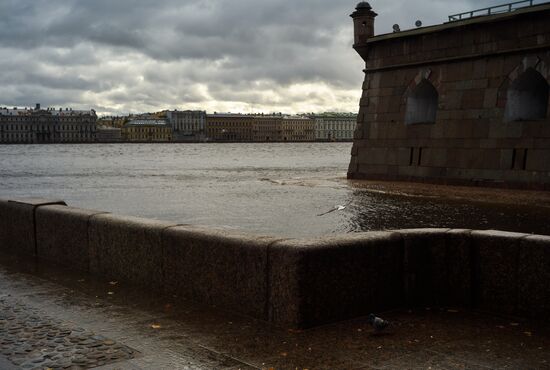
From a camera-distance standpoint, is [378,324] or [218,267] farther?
[218,267]

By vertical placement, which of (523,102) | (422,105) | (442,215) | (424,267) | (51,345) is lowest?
(442,215)

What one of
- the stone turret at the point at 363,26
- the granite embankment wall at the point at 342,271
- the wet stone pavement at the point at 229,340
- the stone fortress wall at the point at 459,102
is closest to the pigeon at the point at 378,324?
the wet stone pavement at the point at 229,340

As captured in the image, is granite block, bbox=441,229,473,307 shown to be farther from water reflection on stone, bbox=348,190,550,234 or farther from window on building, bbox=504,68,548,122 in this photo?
window on building, bbox=504,68,548,122

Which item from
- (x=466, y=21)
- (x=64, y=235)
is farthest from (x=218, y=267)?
(x=466, y=21)

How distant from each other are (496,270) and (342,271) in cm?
118

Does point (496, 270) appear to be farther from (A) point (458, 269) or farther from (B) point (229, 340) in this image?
(B) point (229, 340)

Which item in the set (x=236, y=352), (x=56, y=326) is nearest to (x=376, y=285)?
(x=236, y=352)

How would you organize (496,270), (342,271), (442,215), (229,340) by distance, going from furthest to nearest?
(442,215) < (496,270) < (342,271) < (229,340)

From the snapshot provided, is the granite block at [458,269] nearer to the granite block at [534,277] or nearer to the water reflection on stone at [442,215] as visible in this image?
the granite block at [534,277]

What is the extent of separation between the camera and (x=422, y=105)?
21.0m

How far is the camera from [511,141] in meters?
17.3

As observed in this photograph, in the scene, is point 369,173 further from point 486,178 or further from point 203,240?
point 203,240

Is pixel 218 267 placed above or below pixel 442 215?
above

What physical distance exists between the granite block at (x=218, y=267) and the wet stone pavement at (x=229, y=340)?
108 millimetres
